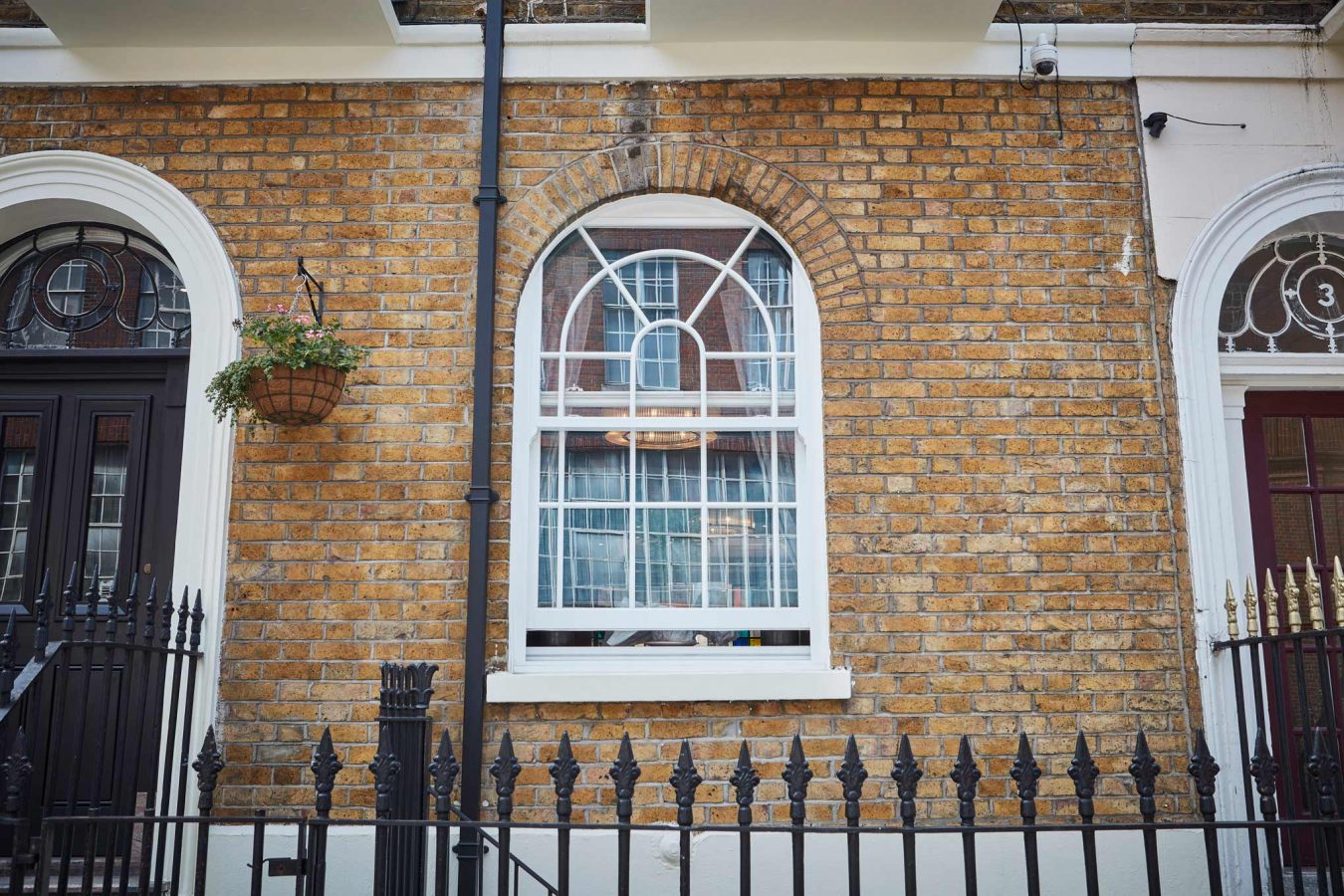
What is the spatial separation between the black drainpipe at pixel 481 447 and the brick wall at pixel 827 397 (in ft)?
0.32

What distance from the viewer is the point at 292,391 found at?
16.4 ft

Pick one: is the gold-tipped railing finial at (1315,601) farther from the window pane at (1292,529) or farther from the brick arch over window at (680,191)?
the brick arch over window at (680,191)

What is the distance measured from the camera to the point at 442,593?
5.15 m

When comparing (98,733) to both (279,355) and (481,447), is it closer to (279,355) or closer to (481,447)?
(279,355)

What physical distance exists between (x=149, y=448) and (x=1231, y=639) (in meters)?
5.18

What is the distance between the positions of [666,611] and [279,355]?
209cm

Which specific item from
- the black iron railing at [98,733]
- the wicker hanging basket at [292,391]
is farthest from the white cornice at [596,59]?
the black iron railing at [98,733]

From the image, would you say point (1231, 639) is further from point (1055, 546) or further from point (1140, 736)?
point (1140, 736)

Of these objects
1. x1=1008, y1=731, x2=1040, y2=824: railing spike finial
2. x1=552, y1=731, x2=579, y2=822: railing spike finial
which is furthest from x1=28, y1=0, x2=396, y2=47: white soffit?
x1=1008, y1=731, x2=1040, y2=824: railing spike finial

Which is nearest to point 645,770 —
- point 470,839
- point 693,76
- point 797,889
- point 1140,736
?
point 470,839

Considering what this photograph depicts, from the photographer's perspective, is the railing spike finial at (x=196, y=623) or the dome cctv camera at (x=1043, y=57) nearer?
the railing spike finial at (x=196, y=623)

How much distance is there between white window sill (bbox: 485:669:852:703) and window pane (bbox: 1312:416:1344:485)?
2.79 meters

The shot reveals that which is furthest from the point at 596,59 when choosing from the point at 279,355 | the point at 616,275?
the point at 279,355

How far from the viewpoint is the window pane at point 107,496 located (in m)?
5.60
